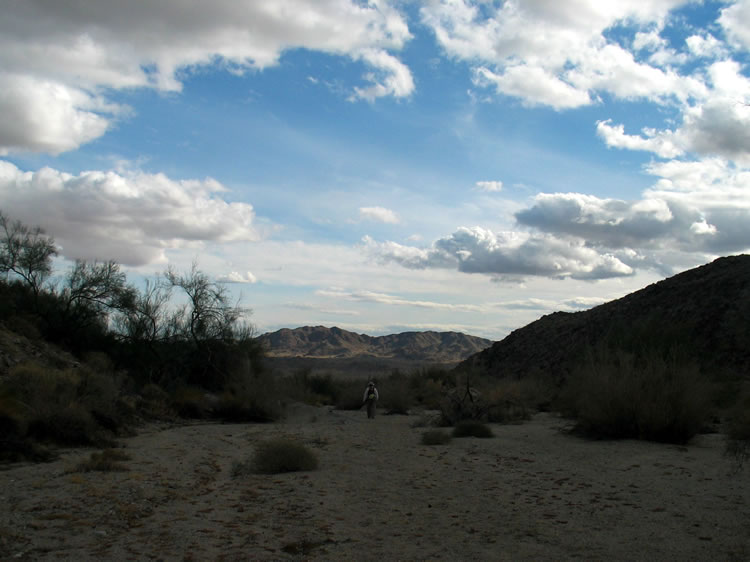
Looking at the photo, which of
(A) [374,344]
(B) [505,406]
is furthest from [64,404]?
(A) [374,344]

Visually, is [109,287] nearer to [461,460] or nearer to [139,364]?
[139,364]

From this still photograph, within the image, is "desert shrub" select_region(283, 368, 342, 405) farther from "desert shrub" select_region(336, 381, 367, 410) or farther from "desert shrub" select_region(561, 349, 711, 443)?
"desert shrub" select_region(561, 349, 711, 443)

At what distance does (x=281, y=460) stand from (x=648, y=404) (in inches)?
344

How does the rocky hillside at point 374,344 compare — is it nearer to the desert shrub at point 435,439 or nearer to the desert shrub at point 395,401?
the desert shrub at point 395,401

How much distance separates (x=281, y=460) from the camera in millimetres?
13297

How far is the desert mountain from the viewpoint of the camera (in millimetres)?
31812

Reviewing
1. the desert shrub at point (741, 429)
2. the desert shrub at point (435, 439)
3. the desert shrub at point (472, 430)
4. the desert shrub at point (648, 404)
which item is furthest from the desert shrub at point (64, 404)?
the desert shrub at point (741, 429)

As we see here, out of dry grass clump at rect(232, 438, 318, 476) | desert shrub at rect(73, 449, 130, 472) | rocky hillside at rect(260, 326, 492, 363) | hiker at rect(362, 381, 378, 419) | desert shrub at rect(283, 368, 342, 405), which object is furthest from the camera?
rocky hillside at rect(260, 326, 492, 363)

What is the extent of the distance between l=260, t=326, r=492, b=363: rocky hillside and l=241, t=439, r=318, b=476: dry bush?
12850cm

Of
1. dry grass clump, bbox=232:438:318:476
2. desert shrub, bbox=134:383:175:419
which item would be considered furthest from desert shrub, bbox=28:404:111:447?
desert shrub, bbox=134:383:175:419

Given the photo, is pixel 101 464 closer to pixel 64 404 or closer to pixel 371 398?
pixel 64 404

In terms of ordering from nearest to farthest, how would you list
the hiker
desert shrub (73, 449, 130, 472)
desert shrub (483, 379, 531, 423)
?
desert shrub (73, 449, 130, 472) → desert shrub (483, 379, 531, 423) → the hiker

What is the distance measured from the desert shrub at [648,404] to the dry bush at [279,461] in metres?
Answer: 7.50

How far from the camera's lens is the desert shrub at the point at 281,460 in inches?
522
